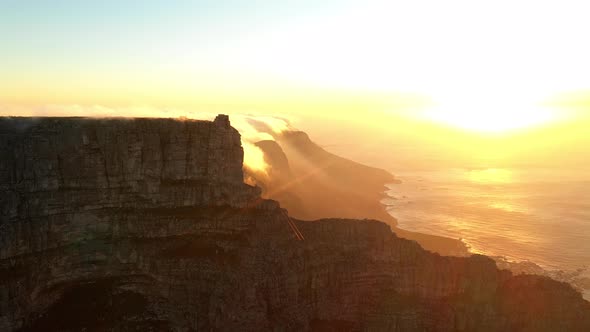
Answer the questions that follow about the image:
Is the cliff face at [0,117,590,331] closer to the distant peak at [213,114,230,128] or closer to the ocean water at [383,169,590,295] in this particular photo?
the distant peak at [213,114,230,128]

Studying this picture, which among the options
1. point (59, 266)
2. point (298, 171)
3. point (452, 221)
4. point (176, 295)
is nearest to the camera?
point (59, 266)

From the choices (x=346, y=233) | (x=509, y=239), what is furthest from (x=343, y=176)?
(x=346, y=233)

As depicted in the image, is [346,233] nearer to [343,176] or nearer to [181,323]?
[181,323]

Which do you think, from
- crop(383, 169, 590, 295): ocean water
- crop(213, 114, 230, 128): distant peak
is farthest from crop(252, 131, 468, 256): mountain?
crop(213, 114, 230, 128): distant peak

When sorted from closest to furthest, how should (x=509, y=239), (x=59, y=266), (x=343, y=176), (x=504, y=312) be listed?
1. (x=59, y=266)
2. (x=504, y=312)
3. (x=509, y=239)
4. (x=343, y=176)

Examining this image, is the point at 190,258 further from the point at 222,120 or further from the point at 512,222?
the point at 512,222

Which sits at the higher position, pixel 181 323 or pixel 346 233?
pixel 346 233
